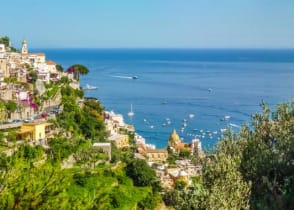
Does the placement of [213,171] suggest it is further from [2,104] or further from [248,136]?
[2,104]

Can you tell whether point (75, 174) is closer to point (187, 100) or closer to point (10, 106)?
point (10, 106)

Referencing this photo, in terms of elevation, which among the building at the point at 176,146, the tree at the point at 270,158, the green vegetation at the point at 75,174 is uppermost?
the tree at the point at 270,158

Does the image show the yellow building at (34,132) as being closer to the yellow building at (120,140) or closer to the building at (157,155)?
the yellow building at (120,140)

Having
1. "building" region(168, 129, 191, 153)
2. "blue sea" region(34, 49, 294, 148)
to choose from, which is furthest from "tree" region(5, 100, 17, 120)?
"blue sea" region(34, 49, 294, 148)

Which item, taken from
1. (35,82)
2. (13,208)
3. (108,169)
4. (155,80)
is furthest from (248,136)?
(155,80)

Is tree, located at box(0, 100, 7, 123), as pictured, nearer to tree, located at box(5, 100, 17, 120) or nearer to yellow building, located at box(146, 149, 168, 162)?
tree, located at box(5, 100, 17, 120)

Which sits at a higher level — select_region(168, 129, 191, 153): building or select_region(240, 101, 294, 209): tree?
select_region(240, 101, 294, 209): tree

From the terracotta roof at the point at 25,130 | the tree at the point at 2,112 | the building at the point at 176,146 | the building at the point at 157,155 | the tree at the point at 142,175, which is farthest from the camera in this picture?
the building at the point at 176,146
